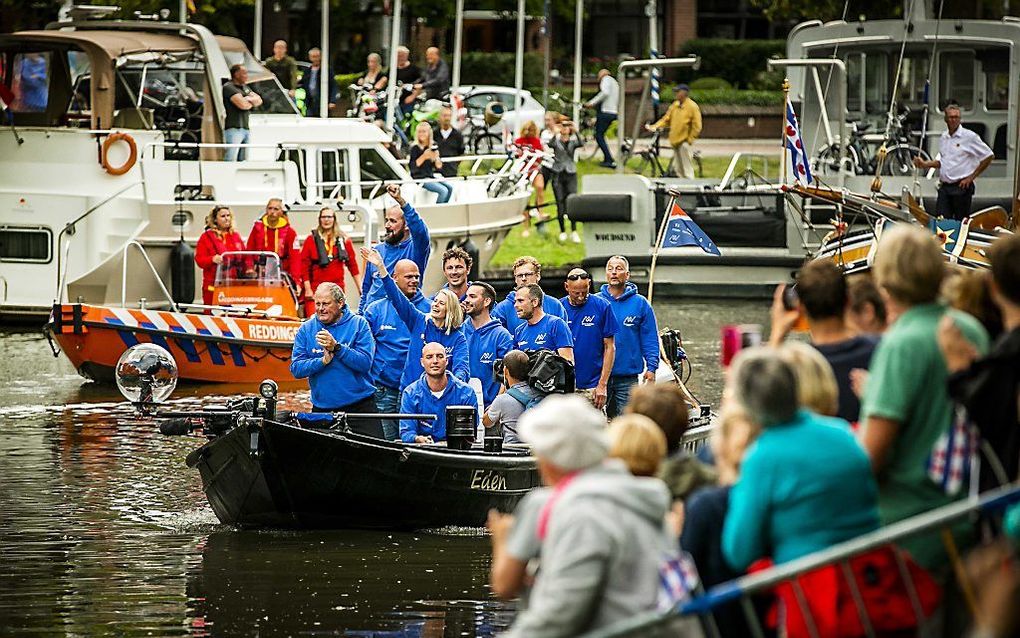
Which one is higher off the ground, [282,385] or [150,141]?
[150,141]

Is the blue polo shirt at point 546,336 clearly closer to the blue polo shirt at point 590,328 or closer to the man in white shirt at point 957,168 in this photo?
the blue polo shirt at point 590,328

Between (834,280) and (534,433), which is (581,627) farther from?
(834,280)

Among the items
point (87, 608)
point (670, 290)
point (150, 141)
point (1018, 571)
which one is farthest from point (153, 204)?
point (1018, 571)

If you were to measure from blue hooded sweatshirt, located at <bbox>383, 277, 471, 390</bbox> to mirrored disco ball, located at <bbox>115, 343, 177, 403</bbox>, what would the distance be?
5.21 feet

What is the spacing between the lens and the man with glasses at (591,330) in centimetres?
1410

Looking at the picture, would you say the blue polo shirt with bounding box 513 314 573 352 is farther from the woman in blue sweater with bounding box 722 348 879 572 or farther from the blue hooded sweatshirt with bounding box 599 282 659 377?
the woman in blue sweater with bounding box 722 348 879 572

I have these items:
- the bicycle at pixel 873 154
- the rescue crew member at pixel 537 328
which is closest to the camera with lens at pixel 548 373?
the rescue crew member at pixel 537 328

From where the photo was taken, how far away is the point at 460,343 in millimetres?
12844

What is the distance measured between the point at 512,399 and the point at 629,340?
2.10 meters

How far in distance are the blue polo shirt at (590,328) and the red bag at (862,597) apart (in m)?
8.13

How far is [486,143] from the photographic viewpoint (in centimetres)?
3656

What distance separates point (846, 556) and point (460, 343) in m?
7.38

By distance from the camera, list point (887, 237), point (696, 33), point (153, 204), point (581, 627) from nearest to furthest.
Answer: point (581, 627), point (887, 237), point (153, 204), point (696, 33)

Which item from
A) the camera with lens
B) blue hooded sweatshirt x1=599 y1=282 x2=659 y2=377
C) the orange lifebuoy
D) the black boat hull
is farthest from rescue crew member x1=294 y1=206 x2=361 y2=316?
the camera with lens
